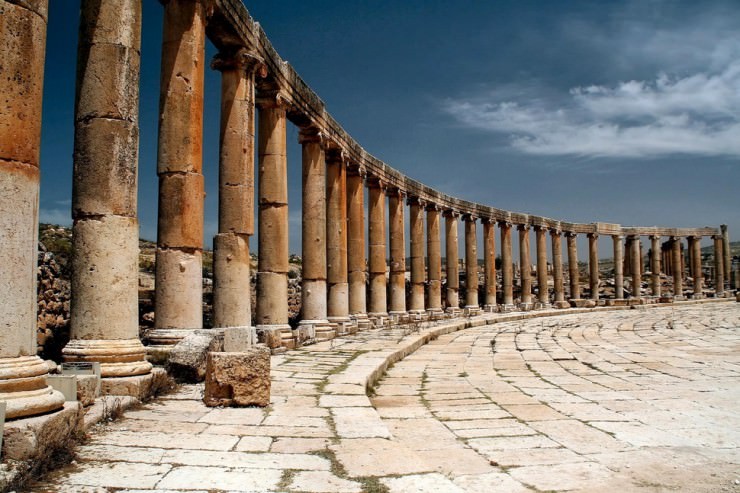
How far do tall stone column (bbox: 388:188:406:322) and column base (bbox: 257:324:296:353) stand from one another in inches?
439

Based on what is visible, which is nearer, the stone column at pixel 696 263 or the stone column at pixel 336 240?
the stone column at pixel 336 240

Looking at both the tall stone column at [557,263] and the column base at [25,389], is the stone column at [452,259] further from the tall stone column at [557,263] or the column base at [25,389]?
the column base at [25,389]

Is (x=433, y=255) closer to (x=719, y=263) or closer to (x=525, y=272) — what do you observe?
(x=525, y=272)

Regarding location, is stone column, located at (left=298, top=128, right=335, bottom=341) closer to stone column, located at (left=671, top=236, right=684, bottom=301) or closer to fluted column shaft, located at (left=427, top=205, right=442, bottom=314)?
fluted column shaft, located at (left=427, top=205, right=442, bottom=314)

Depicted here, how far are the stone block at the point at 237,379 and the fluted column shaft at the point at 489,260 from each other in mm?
28438

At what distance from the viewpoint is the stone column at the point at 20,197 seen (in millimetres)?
4895

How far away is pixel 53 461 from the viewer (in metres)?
4.38

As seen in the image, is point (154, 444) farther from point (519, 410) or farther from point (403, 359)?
point (403, 359)

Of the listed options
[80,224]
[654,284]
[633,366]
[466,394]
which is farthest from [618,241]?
[80,224]

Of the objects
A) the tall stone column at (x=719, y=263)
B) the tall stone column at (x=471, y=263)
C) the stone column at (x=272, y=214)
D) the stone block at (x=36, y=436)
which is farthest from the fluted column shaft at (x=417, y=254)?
the tall stone column at (x=719, y=263)

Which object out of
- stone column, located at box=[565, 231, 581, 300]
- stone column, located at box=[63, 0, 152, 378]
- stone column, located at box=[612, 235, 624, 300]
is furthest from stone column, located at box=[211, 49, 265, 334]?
stone column, located at box=[612, 235, 624, 300]

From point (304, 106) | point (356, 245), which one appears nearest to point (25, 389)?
point (304, 106)

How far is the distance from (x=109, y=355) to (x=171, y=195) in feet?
11.5

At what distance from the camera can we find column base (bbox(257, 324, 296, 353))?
533 inches
